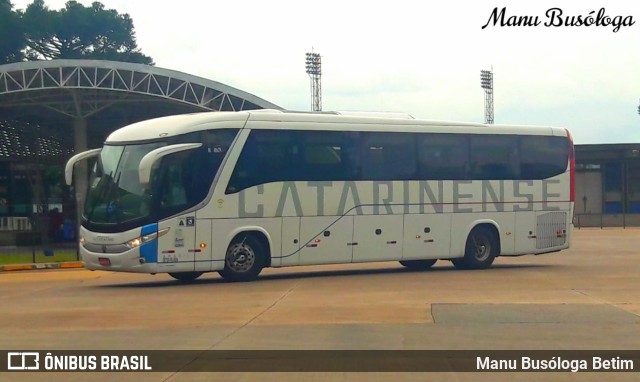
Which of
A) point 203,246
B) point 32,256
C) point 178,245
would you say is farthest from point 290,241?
point 32,256

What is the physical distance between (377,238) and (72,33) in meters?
74.0

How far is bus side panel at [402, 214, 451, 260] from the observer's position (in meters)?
22.2

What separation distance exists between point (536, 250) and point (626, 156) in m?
53.0

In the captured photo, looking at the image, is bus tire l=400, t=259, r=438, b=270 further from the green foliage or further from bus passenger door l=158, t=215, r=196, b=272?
the green foliage

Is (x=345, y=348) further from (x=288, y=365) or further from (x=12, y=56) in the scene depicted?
(x=12, y=56)

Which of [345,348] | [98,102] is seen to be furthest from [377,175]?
[98,102]

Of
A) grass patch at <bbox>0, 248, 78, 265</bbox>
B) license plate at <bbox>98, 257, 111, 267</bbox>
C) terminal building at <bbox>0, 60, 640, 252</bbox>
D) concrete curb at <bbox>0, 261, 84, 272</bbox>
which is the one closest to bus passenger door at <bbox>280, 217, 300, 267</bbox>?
license plate at <bbox>98, 257, 111, 267</bbox>

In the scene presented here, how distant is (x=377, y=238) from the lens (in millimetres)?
21766

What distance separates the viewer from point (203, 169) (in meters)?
19.5

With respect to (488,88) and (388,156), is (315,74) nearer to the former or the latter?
(488,88)

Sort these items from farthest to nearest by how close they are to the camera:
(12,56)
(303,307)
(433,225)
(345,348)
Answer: (12,56)
(433,225)
(303,307)
(345,348)

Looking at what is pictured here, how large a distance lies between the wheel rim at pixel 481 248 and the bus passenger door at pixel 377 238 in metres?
2.28

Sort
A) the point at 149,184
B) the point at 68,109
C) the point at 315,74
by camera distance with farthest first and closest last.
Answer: the point at 315,74, the point at 68,109, the point at 149,184

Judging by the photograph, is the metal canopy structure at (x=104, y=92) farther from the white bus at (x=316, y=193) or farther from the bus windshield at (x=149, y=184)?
the bus windshield at (x=149, y=184)
